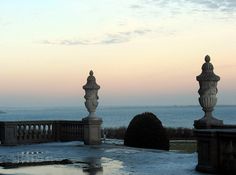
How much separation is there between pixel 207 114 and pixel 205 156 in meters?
2.05

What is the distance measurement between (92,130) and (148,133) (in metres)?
2.85

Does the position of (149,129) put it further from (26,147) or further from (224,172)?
(224,172)

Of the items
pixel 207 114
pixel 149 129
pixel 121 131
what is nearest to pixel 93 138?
pixel 149 129

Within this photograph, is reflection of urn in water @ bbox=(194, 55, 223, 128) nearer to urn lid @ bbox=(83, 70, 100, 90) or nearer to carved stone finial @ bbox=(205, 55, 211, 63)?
carved stone finial @ bbox=(205, 55, 211, 63)

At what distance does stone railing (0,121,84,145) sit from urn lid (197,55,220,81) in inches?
469

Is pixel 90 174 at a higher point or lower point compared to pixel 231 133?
lower

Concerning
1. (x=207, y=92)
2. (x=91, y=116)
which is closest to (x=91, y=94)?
(x=91, y=116)

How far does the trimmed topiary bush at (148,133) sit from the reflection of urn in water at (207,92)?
8.61 m

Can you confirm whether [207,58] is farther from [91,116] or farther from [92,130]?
[92,130]

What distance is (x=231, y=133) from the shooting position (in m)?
15.2

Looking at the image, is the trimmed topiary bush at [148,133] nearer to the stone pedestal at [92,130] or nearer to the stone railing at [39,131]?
the stone pedestal at [92,130]

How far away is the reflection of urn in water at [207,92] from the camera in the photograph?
17.6 m

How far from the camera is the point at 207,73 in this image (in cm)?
1770

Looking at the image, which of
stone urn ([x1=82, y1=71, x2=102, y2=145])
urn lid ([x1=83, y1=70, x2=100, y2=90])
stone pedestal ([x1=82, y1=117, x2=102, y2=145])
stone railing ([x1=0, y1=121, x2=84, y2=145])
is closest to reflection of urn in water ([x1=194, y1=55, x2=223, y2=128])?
urn lid ([x1=83, y1=70, x2=100, y2=90])
